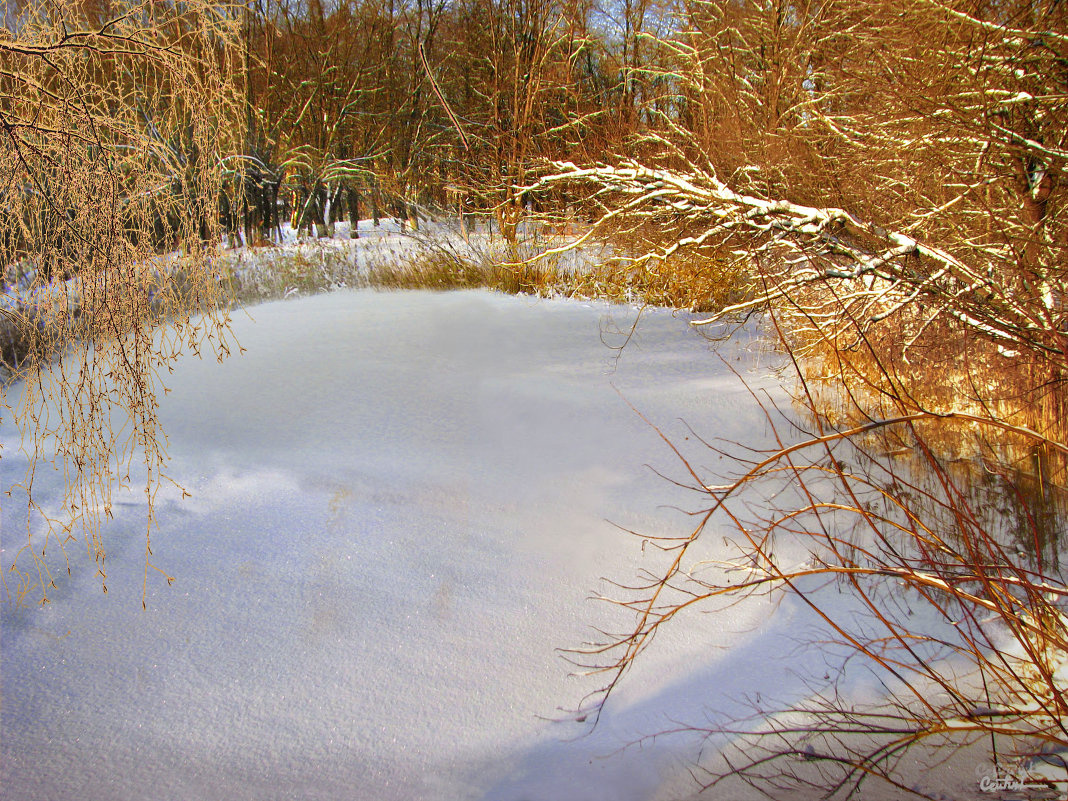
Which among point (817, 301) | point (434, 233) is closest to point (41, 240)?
point (817, 301)

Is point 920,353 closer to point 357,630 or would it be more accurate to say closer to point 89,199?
point 357,630

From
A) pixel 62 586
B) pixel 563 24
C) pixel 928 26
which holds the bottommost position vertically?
pixel 62 586

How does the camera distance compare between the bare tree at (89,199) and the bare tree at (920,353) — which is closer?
the bare tree at (89,199)

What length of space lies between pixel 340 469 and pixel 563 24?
239 inches

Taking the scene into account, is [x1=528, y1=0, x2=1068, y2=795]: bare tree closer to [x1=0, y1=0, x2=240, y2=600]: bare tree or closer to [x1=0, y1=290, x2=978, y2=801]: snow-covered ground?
[x1=0, y1=290, x2=978, y2=801]: snow-covered ground

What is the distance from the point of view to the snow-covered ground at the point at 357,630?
1943 mm

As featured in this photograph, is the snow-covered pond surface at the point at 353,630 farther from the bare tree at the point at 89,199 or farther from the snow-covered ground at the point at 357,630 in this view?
the bare tree at the point at 89,199

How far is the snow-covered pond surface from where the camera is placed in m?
1.94

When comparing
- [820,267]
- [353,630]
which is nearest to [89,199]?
[353,630]

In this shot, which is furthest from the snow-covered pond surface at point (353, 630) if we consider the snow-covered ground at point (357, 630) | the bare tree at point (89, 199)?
the bare tree at point (89, 199)

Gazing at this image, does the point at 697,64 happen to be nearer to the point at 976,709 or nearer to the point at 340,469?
the point at 340,469

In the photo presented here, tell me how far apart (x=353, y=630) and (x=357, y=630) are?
0.01m

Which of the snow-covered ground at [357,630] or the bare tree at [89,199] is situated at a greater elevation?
the bare tree at [89,199]

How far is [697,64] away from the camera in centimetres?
582
